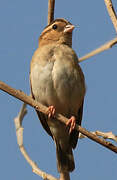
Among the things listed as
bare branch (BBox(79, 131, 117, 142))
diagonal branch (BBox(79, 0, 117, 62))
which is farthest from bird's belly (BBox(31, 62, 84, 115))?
bare branch (BBox(79, 131, 117, 142))

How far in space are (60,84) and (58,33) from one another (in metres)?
1.07

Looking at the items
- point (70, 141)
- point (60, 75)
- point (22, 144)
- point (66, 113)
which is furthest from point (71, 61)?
point (22, 144)

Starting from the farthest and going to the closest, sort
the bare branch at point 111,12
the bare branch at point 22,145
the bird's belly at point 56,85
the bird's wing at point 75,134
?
the bird's wing at point 75,134 < the bird's belly at point 56,85 < the bare branch at point 22,145 < the bare branch at point 111,12

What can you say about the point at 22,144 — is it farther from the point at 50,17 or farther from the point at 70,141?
the point at 70,141

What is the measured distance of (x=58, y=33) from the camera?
18.7 feet

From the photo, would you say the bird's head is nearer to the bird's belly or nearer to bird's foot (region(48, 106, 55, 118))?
the bird's belly

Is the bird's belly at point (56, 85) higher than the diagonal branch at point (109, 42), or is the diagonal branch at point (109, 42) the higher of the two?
the bird's belly at point (56, 85)

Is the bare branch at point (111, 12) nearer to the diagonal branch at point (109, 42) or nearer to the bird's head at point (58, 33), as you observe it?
the diagonal branch at point (109, 42)

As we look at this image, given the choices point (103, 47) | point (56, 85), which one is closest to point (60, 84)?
point (56, 85)

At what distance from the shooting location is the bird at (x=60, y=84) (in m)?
4.97

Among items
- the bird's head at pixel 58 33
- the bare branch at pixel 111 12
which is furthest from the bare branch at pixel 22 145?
the bird's head at pixel 58 33

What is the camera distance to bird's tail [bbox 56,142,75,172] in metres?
5.13

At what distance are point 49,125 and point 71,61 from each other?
43.1 inches

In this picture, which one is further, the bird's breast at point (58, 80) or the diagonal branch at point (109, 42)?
the bird's breast at point (58, 80)
